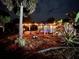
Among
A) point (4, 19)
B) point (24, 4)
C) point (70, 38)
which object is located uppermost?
point (24, 4)

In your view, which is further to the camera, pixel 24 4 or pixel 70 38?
pixel 70 38

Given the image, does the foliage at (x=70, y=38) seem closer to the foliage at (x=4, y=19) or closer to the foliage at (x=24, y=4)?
the foliage at (x=24, y=4)

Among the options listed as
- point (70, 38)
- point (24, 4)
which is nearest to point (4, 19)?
point (24, 4)

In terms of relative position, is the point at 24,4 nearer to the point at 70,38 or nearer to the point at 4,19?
the point at 70,38

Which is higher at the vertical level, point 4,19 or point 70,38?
point 4,19

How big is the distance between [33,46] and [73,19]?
17.2ft

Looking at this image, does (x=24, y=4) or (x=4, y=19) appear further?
(x=4, y=19)

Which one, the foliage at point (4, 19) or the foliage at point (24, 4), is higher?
the foliage at point (24, 4)

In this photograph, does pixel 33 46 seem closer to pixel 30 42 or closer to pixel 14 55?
pixel 30 42

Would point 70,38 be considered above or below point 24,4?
Result: below

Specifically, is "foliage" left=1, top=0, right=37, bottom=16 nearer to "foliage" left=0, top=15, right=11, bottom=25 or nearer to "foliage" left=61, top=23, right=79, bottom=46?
"foliage" left=0, top=15, right=11, bottom=25

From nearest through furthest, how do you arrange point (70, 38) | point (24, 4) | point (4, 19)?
point (24, 4) → point (70, 38) → point (4, 19)

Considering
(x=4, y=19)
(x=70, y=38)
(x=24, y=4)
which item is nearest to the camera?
(x=24, y=4)

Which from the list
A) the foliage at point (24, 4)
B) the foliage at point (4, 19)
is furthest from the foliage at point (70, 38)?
the foliage at point (4, 19)
